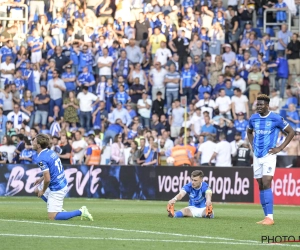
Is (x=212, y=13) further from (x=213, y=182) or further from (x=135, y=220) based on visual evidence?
(x=135, y=220)

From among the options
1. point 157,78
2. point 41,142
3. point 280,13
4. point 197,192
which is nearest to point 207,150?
point 157,78

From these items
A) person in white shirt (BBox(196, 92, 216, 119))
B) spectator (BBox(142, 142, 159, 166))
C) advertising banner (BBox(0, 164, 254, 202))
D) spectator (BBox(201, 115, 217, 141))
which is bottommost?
advertising banner (BBox(0, 164, 254, 202))

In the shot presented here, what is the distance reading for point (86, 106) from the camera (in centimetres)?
3183

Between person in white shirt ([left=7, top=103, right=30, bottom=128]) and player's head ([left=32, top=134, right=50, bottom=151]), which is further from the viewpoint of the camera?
person in white shirt ([left=7, top=103, right=30, bottom=128])

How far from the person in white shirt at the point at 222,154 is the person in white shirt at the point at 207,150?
122 mm

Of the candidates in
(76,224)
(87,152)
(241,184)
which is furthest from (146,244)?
(87,152)

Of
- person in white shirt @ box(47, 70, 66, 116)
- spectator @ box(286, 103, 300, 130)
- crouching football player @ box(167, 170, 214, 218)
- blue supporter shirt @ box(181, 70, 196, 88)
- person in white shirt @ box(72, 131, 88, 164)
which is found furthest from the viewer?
person in white shirt @ box(47, 70, 66, 116)

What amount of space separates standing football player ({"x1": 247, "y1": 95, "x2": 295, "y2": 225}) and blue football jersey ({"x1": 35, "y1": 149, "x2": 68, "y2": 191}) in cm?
340

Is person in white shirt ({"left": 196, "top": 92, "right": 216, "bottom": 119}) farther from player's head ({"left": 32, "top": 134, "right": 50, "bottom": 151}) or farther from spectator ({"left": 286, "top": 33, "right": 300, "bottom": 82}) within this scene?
player's head ({"left": 32, "top": 134, "right": 50, "bottom": 151})

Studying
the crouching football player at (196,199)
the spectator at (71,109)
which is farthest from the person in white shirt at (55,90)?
the crouching football player at (196,199)

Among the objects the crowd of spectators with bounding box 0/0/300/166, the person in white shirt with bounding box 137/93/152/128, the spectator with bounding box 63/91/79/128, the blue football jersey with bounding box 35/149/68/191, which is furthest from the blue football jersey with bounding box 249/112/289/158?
the spectator with bounding box 63/91/79/128

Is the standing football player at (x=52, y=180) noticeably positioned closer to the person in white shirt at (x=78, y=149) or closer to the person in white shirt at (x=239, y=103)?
the person in white shirt at (x=78, y=149)

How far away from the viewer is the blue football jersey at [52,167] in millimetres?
15117

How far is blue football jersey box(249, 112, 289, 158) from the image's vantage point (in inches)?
618
